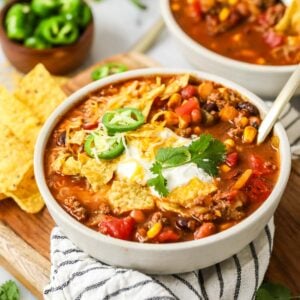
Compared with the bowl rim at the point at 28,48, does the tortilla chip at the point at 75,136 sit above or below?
above

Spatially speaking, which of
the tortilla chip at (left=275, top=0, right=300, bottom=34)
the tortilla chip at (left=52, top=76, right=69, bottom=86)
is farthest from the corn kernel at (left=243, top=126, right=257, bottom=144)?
the tortilla chip at (left=52, top=76, right=69, bottom=86)

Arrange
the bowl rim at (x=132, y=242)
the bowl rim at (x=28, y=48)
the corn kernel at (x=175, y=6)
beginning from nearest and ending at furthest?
1. the bowl rim at (x=132, y=242)
2. the corn kernel at (x=175, y=6)
3. the bowl rim at (x=28, y=48)

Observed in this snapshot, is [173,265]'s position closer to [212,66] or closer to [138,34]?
[212,66]

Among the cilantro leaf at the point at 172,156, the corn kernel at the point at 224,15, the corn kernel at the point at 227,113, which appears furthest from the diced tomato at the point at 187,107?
the corn kernel at the point at 224,15

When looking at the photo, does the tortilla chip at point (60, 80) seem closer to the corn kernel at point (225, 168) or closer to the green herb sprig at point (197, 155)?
the green herb sprig at point (197, 155)

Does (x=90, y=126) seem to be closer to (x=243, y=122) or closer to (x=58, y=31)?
(x=243, y=122)

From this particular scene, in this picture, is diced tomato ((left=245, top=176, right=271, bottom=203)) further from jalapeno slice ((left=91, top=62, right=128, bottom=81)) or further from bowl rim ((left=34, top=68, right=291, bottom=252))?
jalapeno slice ((left=91, top=62, right=128, bottom=81))

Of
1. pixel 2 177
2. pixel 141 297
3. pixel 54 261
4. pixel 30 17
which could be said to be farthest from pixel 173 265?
pixel 30 17
